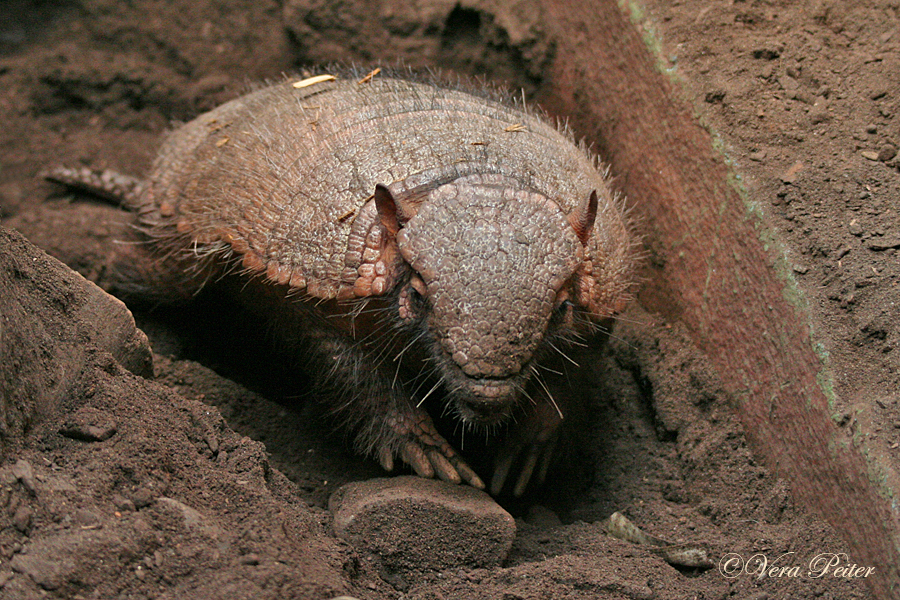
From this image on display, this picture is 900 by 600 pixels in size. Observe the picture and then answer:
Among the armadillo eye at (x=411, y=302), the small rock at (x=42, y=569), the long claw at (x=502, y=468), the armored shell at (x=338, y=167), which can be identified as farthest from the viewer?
the long claw at (x=502, y=468)

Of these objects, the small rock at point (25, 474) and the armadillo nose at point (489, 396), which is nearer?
the small rock at point (25, 474)

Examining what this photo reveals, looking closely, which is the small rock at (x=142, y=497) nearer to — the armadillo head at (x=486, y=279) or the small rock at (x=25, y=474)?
the small rock at (x=25, y=474)

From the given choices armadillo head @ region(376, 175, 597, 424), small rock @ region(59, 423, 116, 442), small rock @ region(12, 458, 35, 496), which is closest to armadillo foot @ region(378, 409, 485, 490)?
armadillo head @ region(376, 175, 597, 424)

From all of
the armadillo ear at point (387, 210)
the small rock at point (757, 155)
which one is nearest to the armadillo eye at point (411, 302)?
the armadillo ear at point (387, 210)

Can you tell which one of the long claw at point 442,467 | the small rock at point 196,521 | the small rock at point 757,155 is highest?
the small rock at point 757,155

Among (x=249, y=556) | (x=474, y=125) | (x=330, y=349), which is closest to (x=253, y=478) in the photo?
(x=249, y=556)

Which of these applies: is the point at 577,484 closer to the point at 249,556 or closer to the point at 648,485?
the point at 648,485

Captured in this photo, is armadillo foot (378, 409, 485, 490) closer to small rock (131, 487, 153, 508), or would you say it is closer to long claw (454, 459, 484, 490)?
long claw (454, 459, 484, 490)
